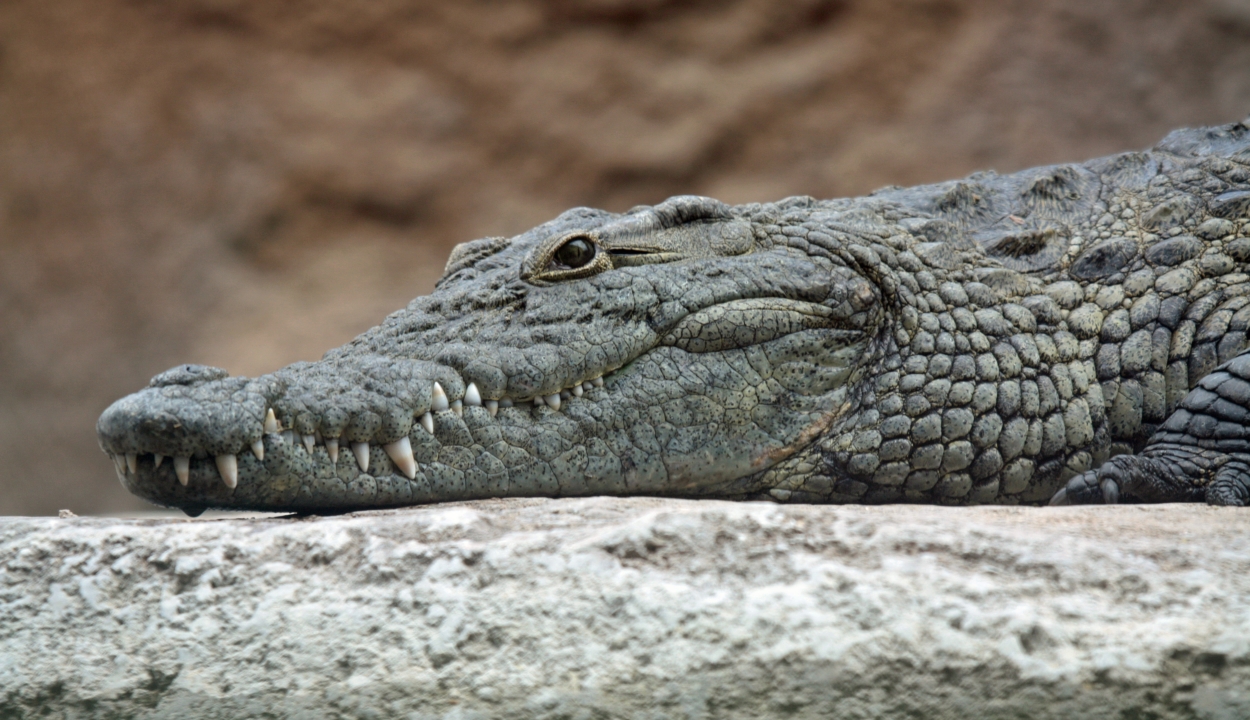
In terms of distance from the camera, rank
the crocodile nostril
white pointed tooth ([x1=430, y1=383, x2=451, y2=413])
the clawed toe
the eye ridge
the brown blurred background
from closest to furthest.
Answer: the crocodile nostril, white pointed tooth ([x1=430, y1=383, x2=451, y2=413]), the clawed toe, the eye ridge, the brown blurred background

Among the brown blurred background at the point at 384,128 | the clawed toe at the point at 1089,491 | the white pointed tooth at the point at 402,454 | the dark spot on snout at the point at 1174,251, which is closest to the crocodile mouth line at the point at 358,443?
the white pointed tooth at the point at 402,454

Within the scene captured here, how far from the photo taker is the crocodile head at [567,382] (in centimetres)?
208

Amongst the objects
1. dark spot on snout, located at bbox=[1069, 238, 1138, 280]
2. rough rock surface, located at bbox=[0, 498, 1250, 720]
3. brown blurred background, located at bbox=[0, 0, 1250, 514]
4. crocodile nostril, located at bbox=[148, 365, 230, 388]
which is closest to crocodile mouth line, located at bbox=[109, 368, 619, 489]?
crocodile nostril, located at bbox=[148, 365, 230, 388]

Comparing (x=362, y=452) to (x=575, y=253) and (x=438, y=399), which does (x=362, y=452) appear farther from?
(x=575, y=253)

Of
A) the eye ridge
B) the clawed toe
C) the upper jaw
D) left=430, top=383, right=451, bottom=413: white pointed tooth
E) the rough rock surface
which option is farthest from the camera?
the eye ridge

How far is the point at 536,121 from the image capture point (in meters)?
6.72

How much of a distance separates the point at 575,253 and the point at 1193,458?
1.59 meters

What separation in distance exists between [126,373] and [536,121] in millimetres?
3121

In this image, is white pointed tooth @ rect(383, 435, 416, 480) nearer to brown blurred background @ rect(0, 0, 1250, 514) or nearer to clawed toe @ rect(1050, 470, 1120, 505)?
clawed toe @ rect(1050, 470, 1120, 505)

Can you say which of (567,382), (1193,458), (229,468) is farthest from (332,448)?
(1193,458)

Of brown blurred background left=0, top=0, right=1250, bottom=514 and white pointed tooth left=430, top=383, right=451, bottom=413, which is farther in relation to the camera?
brown blurred background left=0, top=0, right=1250, bottom=514

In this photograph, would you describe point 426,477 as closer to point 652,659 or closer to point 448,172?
point 652,659

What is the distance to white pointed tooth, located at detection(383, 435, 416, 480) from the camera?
2188 millimetres

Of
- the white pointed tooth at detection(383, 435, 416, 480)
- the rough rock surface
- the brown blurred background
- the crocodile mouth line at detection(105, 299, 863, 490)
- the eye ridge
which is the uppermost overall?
the brown blurred background
